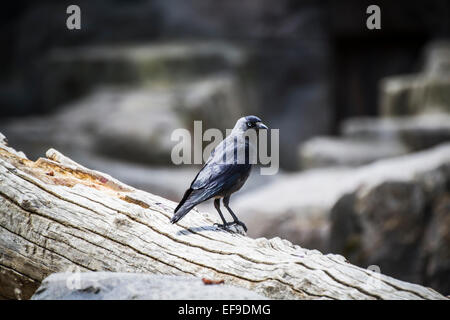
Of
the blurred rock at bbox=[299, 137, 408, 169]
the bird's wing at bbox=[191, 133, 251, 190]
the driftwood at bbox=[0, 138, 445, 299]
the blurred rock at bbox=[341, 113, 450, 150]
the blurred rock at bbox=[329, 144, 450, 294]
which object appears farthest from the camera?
the blurred rock at bbox=[299, 137, 408, 169]

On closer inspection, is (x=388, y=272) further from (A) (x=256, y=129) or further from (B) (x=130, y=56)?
(B) (x=130, y=56)

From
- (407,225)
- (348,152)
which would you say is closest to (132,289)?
(407,225)

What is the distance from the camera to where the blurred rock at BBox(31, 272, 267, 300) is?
2.58 m

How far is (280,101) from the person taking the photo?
12742 millimetres

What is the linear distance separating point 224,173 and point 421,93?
6.21m

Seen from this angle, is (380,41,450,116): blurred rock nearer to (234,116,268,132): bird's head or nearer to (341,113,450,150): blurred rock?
(341,113,450,150): blurred rock

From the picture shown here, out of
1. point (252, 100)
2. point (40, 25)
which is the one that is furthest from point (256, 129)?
point (40, 25)

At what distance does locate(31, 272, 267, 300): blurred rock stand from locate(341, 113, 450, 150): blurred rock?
5.56 metres

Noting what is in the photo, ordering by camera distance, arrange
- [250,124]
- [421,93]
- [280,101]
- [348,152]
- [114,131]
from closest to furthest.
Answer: [250,124]
[348,152]
[421,93]
[114,131]
[280,101]

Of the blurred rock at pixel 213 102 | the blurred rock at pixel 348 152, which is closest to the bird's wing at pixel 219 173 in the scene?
the blurred rock at pixel 348 152

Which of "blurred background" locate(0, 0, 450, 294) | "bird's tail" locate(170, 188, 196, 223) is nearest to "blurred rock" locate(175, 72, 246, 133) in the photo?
"blurred background" locate(0, 0, 450, 294)

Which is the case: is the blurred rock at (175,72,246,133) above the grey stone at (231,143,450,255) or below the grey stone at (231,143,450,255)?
above

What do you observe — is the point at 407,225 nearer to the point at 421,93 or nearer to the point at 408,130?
the point at 408,130

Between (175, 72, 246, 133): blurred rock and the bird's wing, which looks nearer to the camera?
the bird's wing
